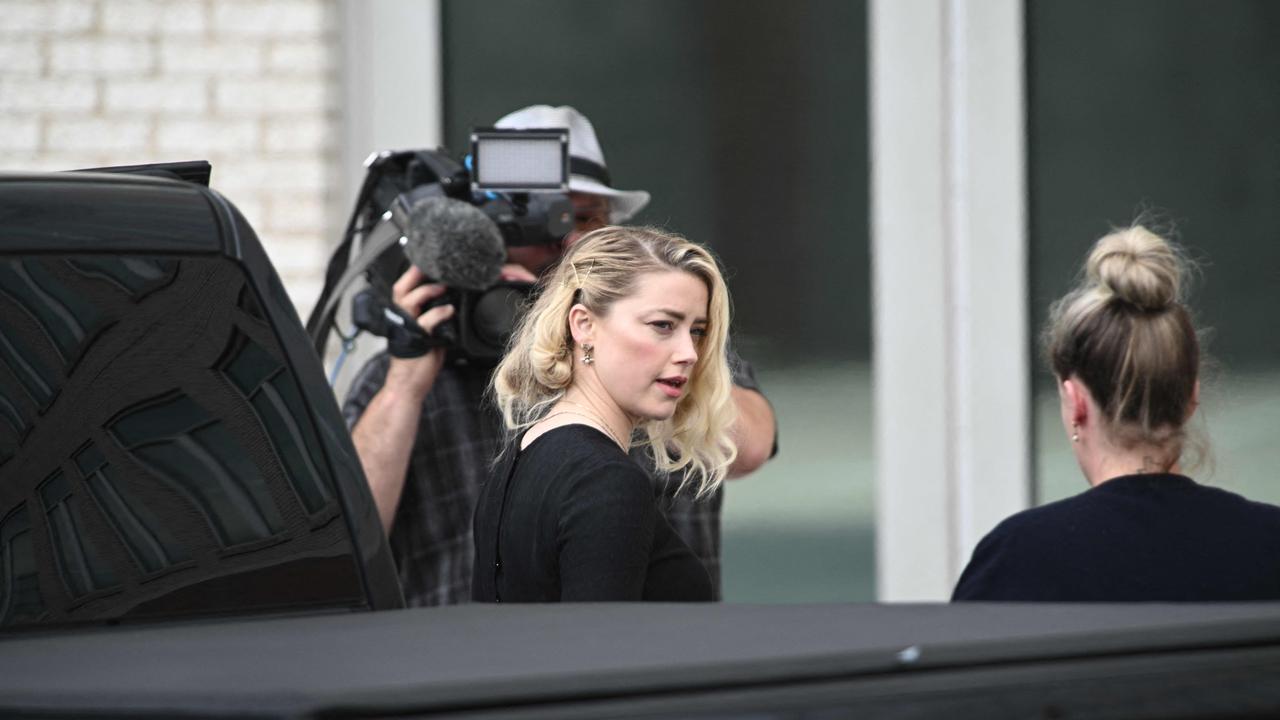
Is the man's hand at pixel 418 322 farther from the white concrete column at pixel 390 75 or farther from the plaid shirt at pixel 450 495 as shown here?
the white concrete column at pixel 390 75

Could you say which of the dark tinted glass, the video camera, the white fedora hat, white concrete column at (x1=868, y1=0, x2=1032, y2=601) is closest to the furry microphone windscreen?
the video camera

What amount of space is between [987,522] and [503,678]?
14.7 ft

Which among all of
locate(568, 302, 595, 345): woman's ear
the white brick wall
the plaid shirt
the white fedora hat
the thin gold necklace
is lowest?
the plaid shirt

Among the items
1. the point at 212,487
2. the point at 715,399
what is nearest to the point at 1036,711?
the point at 212,487

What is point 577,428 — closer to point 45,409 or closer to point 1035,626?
point 45,409

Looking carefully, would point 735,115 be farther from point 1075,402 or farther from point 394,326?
point 1075,402

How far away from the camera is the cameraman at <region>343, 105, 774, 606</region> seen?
3.39 m

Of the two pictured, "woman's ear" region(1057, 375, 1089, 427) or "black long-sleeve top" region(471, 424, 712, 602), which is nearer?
"black long-sleeve top" region(471, 424, 712, 602)

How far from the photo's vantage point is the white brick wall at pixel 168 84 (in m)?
5.19

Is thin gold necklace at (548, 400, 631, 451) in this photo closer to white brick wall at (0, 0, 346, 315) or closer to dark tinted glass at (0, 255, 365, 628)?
dark tinted glass at (0, 255, 365, 628)

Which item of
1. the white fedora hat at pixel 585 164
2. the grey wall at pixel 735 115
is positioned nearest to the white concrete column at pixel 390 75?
the grey wall at pixel 735 115

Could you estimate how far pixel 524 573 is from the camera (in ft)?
8.12

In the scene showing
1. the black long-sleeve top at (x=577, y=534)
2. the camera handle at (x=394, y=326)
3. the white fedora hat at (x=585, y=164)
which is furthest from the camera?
the white fedora hat at (x=585, y=164)

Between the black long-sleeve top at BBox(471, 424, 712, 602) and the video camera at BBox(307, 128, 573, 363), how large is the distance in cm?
74
